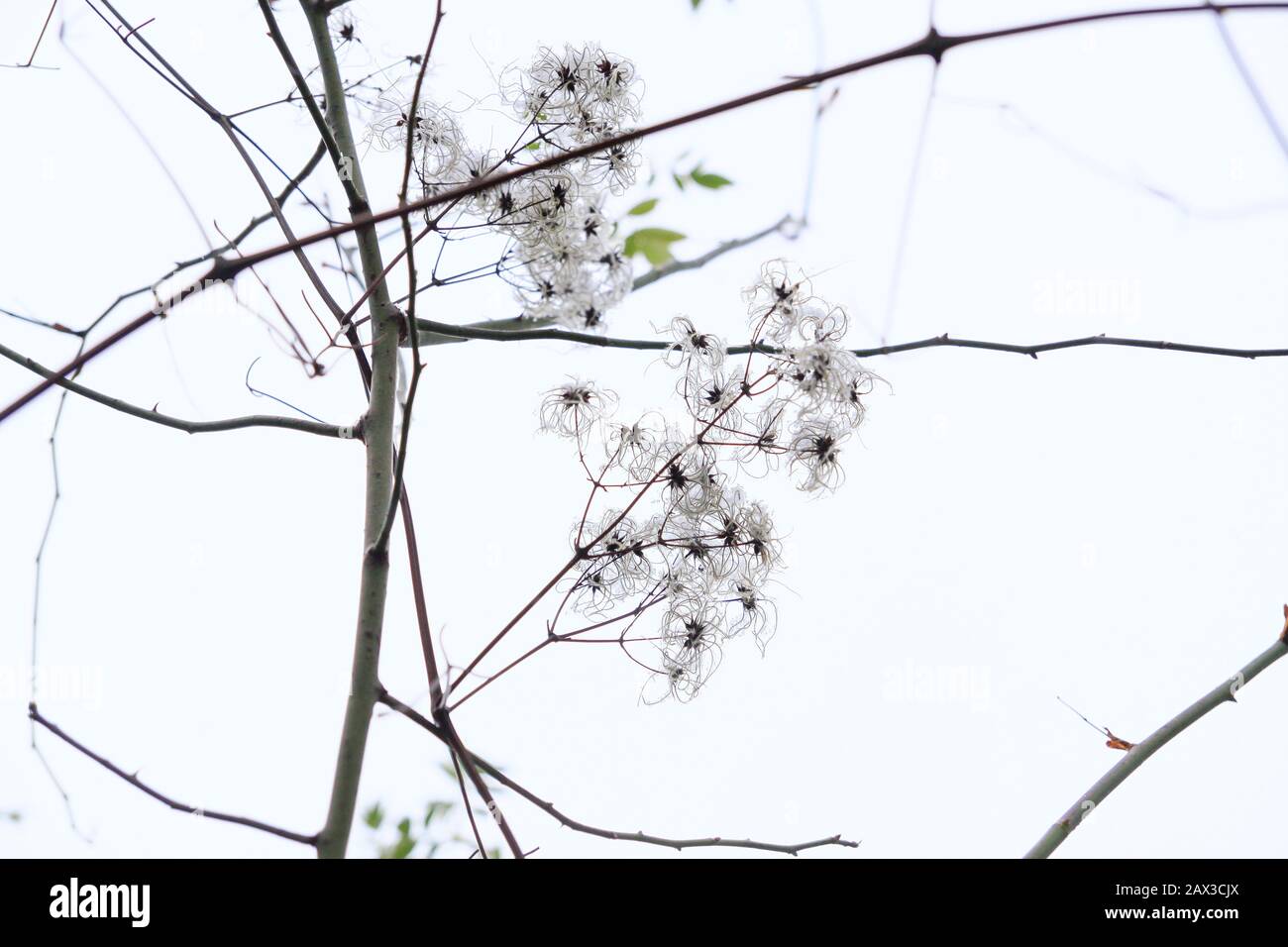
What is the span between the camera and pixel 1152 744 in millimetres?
477

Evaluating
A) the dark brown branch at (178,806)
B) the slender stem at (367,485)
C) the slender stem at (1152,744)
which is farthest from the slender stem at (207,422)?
the slender stem at (1152,744)

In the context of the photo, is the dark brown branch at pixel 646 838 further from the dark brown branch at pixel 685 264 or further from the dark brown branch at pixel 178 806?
the dark brown branch at pixel 685 264

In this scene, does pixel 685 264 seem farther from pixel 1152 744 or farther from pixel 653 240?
pixel 1152 744

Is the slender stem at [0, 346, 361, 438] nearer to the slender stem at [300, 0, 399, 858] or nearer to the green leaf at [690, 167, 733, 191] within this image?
the slender stem at [300, 0, 399, 858]

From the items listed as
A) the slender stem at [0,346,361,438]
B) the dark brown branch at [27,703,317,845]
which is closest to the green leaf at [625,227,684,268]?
the slender stem at [0,346,361,438]

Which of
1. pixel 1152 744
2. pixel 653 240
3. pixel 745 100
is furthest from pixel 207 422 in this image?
pixel 1152 744

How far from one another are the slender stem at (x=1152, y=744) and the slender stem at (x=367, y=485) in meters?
0.31

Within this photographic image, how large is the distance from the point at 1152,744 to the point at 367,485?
15.5 inches

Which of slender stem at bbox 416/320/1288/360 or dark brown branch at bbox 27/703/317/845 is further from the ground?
slender stem at bbox 416/320/1288/360

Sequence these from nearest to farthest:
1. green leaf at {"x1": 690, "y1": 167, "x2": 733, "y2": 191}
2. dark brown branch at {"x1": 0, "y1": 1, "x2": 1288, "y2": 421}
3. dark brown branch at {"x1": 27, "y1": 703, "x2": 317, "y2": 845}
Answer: dark brown branch at {"x1": 0, "y1": 1, "x2": 1288, "y2": 421}
dark brown branch at {"x1": 27, "y1": 703, "x2": 317, "y2": 845}
green leaf at {"x1": 690, "y1": 167, "x2": 733, "y2": 191}

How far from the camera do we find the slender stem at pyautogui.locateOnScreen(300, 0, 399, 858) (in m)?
0.43

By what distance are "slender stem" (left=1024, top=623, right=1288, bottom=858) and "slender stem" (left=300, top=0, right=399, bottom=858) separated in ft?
1.03
